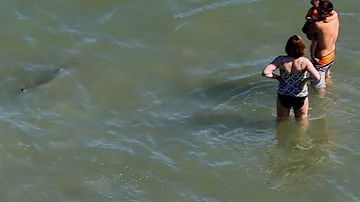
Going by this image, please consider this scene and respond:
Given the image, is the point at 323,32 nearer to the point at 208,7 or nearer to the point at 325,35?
the point at 325,35

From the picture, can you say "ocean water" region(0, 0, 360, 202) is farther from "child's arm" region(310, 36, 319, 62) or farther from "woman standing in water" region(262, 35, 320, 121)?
"child's arm" region(310, 36, 319, 62)

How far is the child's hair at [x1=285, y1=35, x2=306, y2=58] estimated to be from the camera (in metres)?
10.6

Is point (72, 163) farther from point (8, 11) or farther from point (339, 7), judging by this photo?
point (339, 7)

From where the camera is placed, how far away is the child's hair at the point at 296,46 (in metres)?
10.6

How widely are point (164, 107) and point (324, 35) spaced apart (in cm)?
296

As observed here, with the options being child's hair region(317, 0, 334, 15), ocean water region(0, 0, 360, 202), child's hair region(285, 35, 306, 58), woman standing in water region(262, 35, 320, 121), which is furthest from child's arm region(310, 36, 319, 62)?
child's hair region(285, 35, 306, 58)

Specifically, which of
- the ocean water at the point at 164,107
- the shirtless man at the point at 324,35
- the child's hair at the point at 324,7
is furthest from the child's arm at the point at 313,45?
the ocean water at the point at 164,107

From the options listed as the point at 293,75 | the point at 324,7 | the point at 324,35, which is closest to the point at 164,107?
the point at 293,75

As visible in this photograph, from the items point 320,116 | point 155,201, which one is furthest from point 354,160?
point 155,201

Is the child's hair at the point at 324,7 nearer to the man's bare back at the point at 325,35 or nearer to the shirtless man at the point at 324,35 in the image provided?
the shirtless man at the point at 324,35

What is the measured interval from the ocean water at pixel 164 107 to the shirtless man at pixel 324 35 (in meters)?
0.56

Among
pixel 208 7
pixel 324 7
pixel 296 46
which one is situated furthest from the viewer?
pixel 208 7

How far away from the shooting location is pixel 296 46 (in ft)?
34.8

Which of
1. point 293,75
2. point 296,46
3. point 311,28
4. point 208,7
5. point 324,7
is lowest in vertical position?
point 208,7
